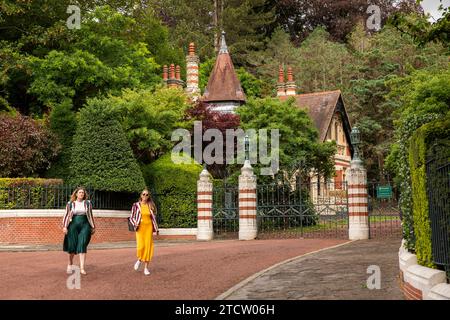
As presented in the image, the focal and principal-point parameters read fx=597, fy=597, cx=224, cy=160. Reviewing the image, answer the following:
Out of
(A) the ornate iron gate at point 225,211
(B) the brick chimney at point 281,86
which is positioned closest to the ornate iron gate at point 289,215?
(A) the ornate iron gate at point 225,211

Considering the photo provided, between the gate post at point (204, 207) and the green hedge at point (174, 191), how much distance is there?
1.00 meters

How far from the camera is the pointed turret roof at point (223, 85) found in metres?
40.8

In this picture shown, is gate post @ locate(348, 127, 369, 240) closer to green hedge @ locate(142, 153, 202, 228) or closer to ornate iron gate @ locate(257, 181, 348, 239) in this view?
ornate iron gate @ locate(257, 181, 348, 239)

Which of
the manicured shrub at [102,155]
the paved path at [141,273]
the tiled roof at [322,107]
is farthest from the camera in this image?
the tiled roof at [322,107]

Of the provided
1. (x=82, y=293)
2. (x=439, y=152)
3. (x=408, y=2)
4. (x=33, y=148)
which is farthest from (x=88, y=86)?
(x=408, y=2)

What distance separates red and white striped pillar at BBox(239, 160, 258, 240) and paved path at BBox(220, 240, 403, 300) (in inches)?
327

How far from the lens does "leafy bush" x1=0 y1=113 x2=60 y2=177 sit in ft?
75.8

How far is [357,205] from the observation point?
22375 millimetres

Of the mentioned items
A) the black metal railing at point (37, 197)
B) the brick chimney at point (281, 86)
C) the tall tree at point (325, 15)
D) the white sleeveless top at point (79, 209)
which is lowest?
the white sleeveless top at point (79, 209)

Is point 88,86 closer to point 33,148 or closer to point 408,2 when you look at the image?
point 33,148

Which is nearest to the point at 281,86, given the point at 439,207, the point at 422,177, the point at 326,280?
the point at 326,280

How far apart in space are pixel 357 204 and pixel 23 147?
13.1 m

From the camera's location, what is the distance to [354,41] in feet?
176

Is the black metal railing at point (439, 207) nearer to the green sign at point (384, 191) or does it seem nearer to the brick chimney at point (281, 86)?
the green sign at point (384, 191)
